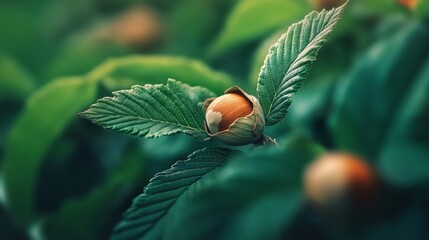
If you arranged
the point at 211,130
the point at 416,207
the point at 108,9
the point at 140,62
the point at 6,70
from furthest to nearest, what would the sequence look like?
the point at 108,9 < the point at 6,70 < the point at 140,62 < the point at 416,207 < the point at 211,130

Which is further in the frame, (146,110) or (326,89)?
(326,89)

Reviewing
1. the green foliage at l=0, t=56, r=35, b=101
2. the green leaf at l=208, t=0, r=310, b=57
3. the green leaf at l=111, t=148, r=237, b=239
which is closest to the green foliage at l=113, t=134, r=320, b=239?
the green leaf at l=111, t=148, r=237, b=239

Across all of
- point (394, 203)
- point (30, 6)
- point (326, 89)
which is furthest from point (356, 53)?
point (30, 6)

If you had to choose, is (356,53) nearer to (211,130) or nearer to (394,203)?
(394,203)

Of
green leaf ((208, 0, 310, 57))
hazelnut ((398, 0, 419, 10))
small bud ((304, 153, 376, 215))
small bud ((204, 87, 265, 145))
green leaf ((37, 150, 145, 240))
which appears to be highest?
green leaf ((208, 0, 310, 57))

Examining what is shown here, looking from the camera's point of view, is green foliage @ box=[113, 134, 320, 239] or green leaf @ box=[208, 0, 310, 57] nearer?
green foliage @ box=[113, 134, 320, 239]

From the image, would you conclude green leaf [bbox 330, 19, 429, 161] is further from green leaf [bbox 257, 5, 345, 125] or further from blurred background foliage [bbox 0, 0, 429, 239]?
green leaf [bbox 257, 5, 345, 125]

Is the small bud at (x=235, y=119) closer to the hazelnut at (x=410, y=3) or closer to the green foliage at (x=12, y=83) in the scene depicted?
the hazelnut at (x=410, y=3)

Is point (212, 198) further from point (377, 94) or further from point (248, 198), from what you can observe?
point (377, 94)
